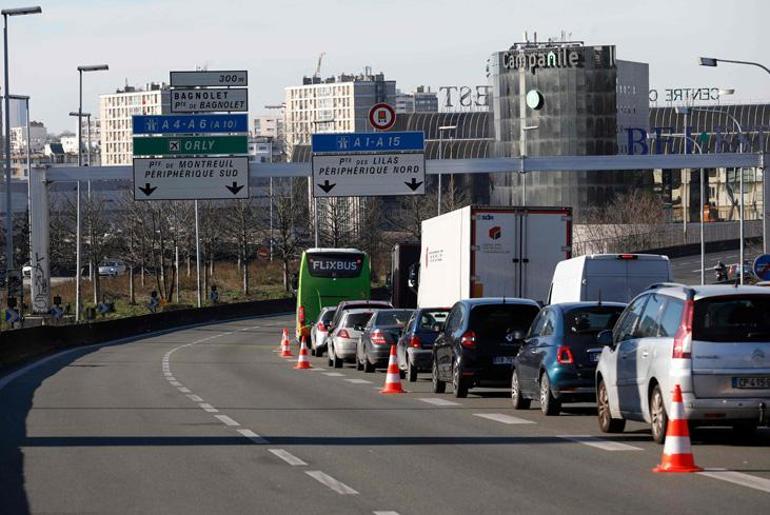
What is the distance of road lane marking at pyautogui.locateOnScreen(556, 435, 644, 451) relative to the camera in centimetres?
1555

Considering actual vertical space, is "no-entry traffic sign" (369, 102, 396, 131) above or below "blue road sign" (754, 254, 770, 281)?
above

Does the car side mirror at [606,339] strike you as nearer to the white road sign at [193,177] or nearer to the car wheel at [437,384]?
the car wheel at [437,384]

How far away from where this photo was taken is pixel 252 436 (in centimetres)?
1712

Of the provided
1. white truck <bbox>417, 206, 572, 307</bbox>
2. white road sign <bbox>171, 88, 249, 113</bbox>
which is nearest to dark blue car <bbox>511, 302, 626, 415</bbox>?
white truck <bbox>417, 206, 572, 307</bbox>

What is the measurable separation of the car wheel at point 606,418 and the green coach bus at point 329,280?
37.4 meters

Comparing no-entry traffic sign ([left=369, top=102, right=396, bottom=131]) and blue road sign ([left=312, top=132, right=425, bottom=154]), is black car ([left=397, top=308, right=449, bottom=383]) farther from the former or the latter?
blue road sign ([left=312, top=132, right=425, bottom=154])

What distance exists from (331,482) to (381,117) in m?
36.7

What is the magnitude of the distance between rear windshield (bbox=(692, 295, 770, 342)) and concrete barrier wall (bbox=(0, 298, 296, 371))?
81.5ft

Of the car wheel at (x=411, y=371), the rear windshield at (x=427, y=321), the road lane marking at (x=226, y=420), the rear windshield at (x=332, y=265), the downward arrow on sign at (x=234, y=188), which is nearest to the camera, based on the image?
the road lane marking at (x=226, y=420)

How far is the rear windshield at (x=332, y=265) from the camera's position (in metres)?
55.2

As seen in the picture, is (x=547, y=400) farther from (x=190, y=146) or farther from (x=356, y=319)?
(x=190, y=146)

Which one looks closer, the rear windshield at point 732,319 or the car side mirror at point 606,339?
the rear windshield at point 732,319

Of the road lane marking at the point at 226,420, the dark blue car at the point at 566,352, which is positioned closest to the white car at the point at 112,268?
the road lane marking at the point at 226,420

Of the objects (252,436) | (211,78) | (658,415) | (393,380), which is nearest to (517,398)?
(393,380)
